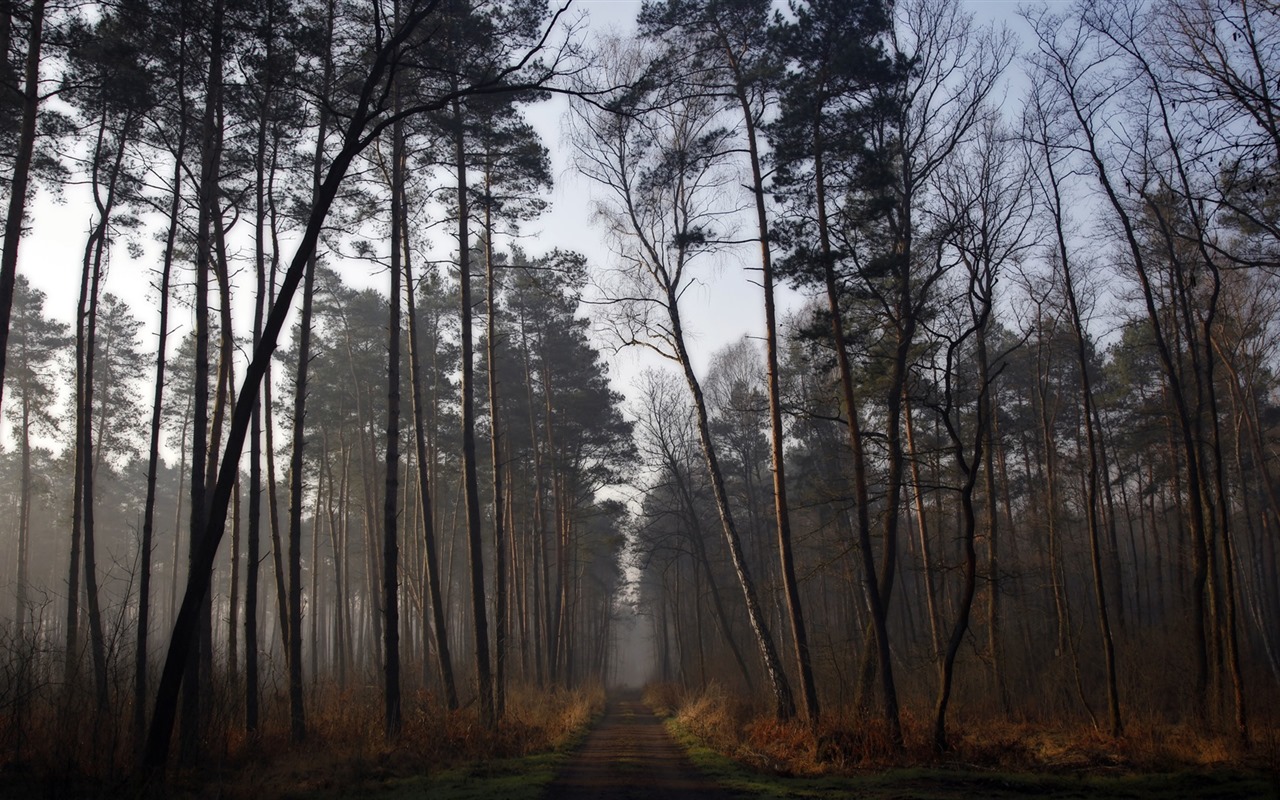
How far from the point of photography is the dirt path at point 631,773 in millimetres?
9266

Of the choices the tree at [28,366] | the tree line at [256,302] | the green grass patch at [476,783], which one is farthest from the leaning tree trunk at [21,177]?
the tree at [28,366]

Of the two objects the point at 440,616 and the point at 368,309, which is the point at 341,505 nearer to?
the point at 368,309

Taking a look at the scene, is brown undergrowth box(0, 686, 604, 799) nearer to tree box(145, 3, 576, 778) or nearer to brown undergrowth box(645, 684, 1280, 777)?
tree box(145, 3, 576, 778)

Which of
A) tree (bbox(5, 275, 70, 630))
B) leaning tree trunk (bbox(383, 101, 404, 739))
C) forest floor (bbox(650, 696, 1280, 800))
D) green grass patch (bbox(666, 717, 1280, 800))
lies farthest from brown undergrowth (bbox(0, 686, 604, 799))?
tree (bbox(5, 275, 70, 630))

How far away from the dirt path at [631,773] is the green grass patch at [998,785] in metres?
0.57

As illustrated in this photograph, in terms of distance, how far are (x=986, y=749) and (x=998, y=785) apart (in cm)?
245

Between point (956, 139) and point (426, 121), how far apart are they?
9831 mm

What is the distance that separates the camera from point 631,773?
11.4m

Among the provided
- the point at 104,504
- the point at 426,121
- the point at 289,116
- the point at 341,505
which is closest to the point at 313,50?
the point at 289,116

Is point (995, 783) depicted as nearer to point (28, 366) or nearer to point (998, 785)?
point (998, 785)

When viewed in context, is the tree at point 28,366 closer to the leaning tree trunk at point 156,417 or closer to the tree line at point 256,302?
the tree line at point 256,302

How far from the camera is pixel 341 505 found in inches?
1125

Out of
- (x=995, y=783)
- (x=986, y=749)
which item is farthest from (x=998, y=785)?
(x=986, y=749)

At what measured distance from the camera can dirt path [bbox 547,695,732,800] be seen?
9.27m
